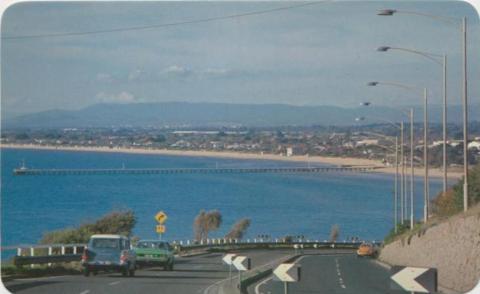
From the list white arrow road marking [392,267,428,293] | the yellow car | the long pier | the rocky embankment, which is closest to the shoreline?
the long pier

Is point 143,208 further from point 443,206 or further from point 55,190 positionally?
point 443,206

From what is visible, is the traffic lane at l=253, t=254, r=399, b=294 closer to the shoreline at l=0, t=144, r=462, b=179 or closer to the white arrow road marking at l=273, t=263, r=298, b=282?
the white arrow road marking at l=273, t=263, r=298, b=282

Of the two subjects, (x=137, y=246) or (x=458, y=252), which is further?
(x=137, y=246)

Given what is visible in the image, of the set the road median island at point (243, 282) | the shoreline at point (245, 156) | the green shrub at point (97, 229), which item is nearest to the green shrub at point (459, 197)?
the road median island at point (243, 282)

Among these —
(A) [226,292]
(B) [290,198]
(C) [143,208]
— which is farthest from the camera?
(B) [290,198]

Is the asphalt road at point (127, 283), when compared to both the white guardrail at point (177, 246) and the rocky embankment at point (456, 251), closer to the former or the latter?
the white guardrail at point (177, 246)

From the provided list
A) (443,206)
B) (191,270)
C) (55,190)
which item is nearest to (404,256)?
(443,206)

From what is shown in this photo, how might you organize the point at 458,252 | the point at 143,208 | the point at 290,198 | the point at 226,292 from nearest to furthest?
1. the point at 226,292
2. the point at 458,252
3. the point at 143,208
4. the point at 290,198
